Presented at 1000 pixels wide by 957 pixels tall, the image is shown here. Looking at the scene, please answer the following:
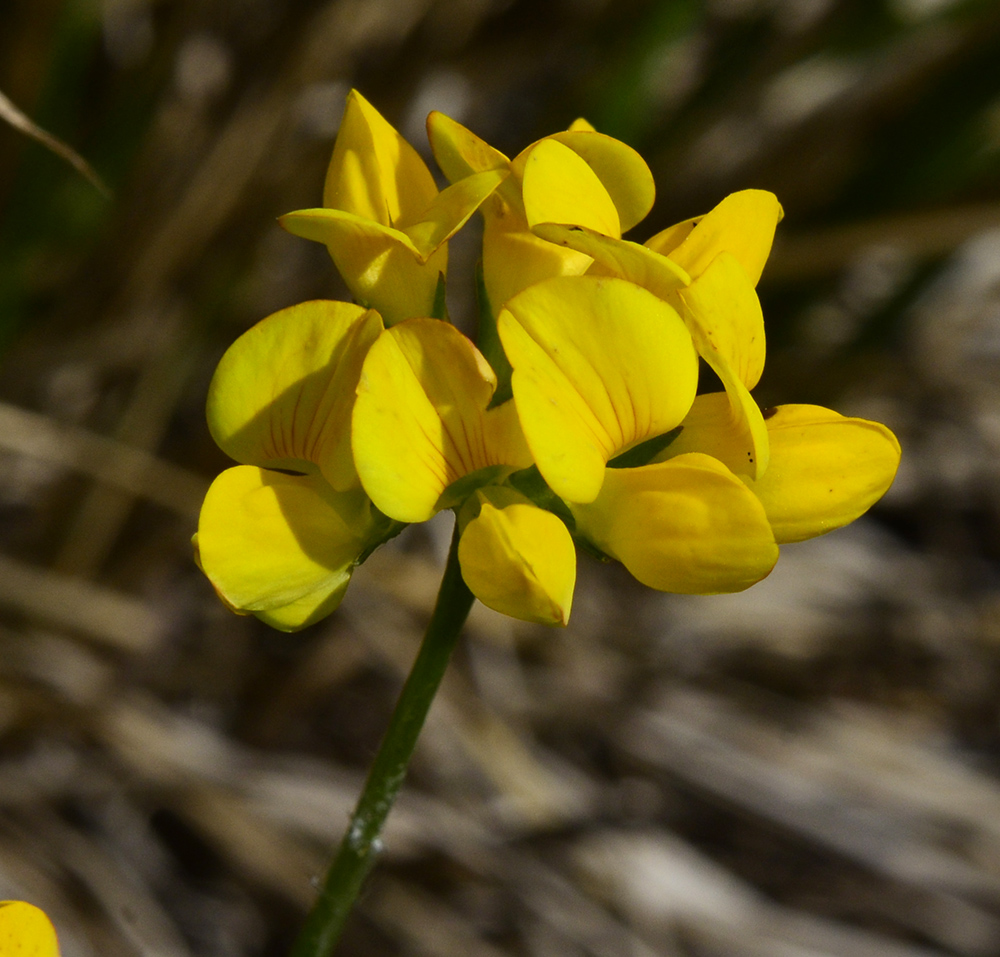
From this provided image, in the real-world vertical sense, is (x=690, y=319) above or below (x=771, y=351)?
below

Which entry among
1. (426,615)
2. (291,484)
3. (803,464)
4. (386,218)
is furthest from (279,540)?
(426,615)

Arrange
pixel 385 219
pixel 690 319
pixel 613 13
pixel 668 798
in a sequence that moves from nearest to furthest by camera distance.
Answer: pixel 690 319
pixel 385 219
pixel 613 13
pixel 668 798

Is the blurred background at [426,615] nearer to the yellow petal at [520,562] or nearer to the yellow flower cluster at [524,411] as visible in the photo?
the yellow flower cluster at [524,411]

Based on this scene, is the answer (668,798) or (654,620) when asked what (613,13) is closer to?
(654,620)

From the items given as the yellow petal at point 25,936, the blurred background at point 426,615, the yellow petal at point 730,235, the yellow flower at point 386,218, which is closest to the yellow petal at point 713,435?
the yellow petal at point 730,235

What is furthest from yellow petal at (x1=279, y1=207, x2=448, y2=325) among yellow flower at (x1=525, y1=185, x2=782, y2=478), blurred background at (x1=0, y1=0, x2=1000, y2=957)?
blurred background at (x1=0, y1=0, x2=1000, y2=957)

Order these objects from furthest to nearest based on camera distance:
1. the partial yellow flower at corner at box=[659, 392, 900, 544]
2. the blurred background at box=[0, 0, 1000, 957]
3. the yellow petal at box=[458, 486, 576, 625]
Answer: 1. the blurred background at box=[0, 0, 1000, 957]
2. the partial yellow flower at corner at box=[659, 392, 900, 544]
3. the yellow petal at box=[458, 486, 576, 625]

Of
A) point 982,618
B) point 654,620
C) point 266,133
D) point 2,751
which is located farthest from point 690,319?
point 982,618

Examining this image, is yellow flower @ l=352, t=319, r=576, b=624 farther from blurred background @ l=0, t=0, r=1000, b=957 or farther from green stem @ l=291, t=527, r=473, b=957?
blurred background @ l=0, t=0, r=1000, b=957
